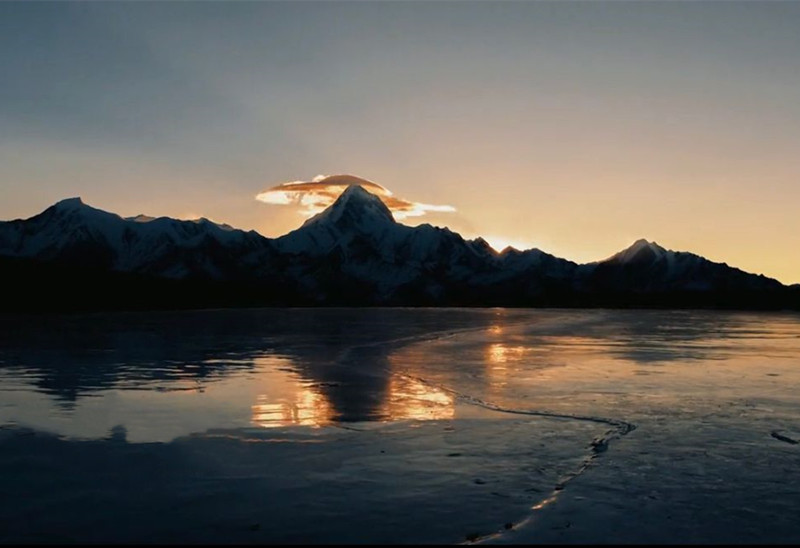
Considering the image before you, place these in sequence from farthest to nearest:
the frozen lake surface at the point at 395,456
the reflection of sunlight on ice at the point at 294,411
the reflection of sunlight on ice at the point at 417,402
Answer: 1. the reflection of sunlight on ice at the point at 417,402
2. the reflection of sunlight on ice at the point at 294,411
3. the frozen lake surface at the point at 395,456

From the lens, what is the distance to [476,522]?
11.1m

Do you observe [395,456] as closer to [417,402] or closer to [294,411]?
[294,411]

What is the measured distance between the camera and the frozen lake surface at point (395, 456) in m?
11.0

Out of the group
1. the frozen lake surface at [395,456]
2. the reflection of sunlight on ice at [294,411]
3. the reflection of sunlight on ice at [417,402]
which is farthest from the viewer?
the reflection of sunlight on ice at [417,402]

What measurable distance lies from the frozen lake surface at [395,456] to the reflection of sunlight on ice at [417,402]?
0.56ft

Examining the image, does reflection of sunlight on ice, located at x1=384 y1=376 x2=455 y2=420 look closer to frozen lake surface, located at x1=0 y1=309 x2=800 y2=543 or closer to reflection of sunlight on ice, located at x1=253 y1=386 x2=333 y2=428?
frozen lake surface, located at x1=0 y1=309 x2=800 y2=543

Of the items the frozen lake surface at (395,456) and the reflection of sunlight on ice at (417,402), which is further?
the reflection of sunlight on ice at (417,402)

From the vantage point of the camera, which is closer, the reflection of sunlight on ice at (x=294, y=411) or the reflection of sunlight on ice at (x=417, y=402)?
the reflection of sunlight on ice at (x=294, y=411)

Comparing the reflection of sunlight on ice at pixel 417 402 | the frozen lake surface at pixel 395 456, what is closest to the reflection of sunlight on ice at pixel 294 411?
the frozen lake surface at pixel 395 456

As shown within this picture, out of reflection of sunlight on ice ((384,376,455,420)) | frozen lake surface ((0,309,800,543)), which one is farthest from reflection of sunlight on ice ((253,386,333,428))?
reflection of sunlight on ice ((384,376,455,420))

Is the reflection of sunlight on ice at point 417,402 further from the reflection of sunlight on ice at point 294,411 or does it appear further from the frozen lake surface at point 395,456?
the reflection of sunlight on ice at point 294,411

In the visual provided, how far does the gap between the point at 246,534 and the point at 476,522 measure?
347 cm

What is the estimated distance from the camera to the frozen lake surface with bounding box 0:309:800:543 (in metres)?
11.0

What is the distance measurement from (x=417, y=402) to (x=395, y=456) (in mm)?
7954
